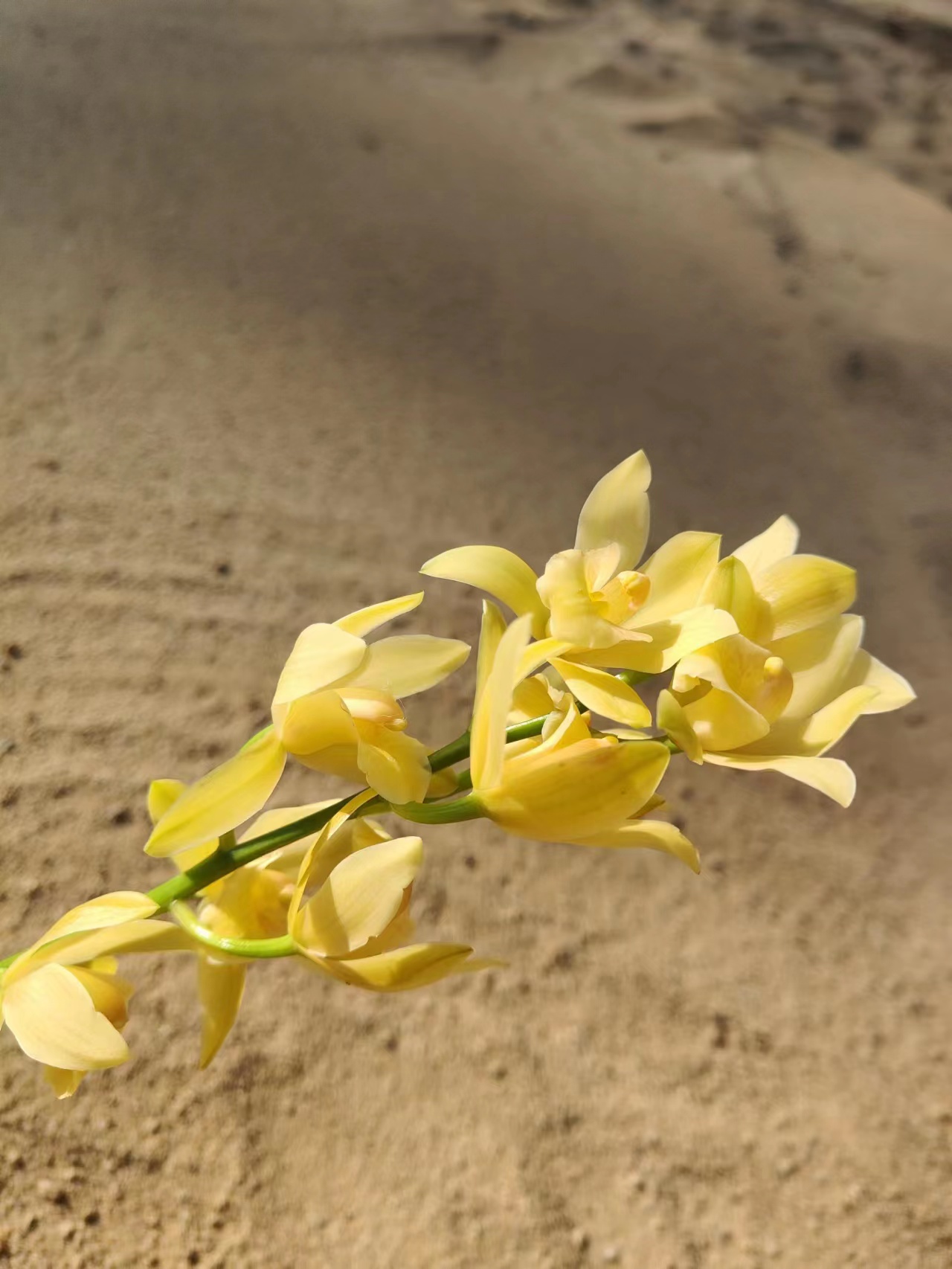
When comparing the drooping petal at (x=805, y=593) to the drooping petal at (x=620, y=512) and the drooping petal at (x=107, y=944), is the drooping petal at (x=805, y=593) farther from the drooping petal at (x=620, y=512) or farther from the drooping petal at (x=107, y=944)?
the drooping petal at (x=107, y=944)

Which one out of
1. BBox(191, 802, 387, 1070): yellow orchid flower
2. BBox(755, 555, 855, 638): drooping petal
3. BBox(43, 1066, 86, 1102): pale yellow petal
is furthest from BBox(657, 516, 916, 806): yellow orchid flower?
BBox(43, 1066, 86, 1102): pale yellow petal

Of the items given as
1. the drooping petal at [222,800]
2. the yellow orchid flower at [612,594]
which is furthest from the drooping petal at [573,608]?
the drooping petal at [222,800]

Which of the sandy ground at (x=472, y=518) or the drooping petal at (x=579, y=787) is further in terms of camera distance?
the sandy ground at (x=472, y=518)

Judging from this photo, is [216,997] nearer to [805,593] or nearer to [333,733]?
[333,733]

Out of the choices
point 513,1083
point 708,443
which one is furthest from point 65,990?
point 708,443

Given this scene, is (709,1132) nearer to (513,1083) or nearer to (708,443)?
(513,1083)

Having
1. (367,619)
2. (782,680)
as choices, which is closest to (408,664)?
(367,619)
